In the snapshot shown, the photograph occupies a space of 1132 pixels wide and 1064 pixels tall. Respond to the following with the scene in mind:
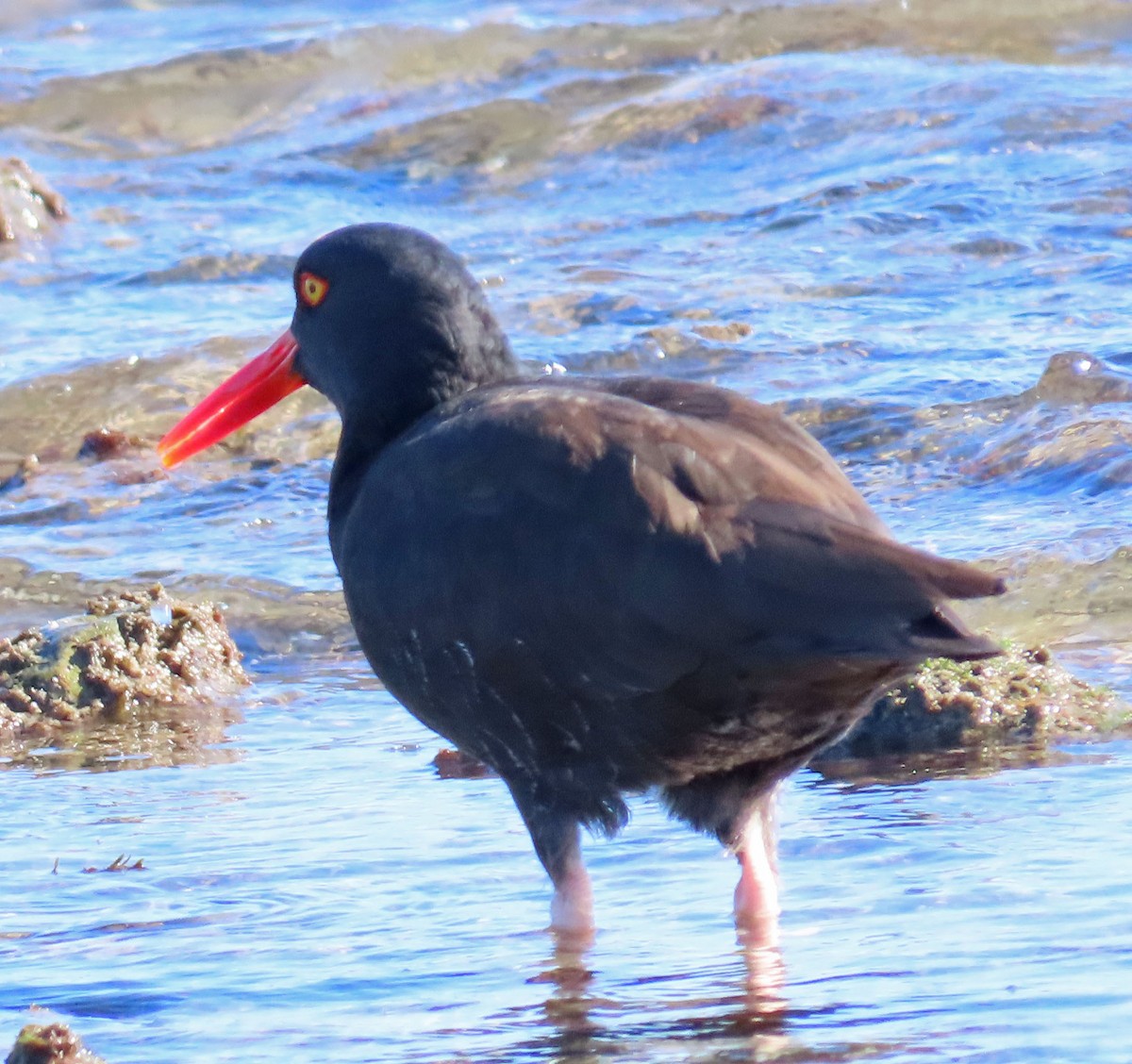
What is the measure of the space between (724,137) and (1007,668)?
8486 mm

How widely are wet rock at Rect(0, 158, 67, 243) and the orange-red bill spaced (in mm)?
6693

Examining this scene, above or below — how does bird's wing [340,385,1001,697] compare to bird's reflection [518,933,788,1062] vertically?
above

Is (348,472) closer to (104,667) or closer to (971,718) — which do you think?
(104,667)

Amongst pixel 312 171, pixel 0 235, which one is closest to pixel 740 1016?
pixel 0 235

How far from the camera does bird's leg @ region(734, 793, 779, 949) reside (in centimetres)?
371

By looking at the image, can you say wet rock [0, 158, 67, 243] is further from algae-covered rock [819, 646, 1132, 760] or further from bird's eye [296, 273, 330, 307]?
algae-covered rock [819, 646, 1132, 760]

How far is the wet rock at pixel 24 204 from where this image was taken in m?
11.6

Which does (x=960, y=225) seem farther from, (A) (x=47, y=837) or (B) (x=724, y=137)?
(A) (x=47, y=837)

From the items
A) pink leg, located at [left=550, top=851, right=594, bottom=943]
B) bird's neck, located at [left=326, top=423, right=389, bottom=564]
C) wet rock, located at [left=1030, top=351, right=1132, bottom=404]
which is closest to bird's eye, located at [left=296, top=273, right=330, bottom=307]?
bird's neck, located at [left=326, top=423, right=389, bottom=564]

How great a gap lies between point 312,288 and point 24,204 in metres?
7.78

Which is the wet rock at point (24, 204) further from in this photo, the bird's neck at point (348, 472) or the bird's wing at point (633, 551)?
the bird's wing at point (633, 551)

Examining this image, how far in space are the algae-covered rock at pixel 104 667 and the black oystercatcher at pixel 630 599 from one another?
5.07 feet

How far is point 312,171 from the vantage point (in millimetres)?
13711

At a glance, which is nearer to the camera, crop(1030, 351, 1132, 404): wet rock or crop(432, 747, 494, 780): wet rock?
crop(432, 747, 494, 780): wet rock
